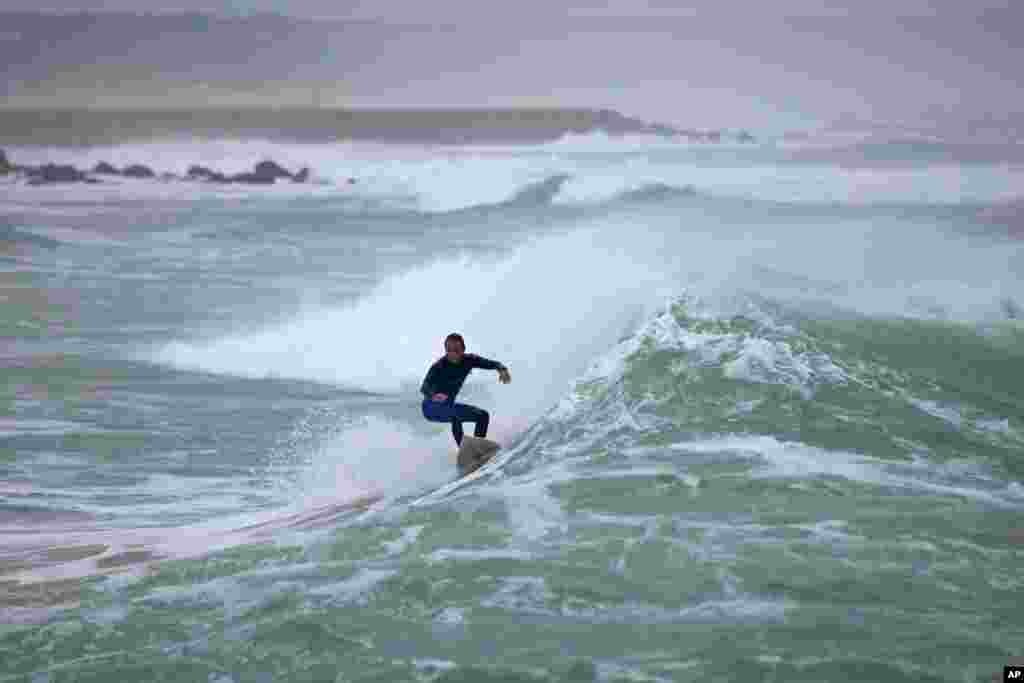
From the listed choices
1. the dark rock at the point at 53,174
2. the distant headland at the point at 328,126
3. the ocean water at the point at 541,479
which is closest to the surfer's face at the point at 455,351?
the ocean water at the point at 541,479

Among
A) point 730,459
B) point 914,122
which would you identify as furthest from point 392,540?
point 914,122

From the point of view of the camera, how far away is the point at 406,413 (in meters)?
14.9

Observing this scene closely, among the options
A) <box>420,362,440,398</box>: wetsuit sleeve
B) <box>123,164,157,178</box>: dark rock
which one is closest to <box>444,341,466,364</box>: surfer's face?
<box>420,362,440,398</box>: wetsuit sleeve

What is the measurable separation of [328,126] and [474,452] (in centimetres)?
6582

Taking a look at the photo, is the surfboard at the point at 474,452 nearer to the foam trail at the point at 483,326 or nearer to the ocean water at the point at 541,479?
the ocean water at the point at 541,479

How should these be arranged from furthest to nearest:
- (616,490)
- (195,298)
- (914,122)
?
1. (914,122)
2. (195,298)
3. (616,490)

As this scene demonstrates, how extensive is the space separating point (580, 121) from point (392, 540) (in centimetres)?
6316

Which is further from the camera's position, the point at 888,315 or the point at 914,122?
the point at 914,122

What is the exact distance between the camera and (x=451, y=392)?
10945mm

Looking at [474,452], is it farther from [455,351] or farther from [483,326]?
[483,326]

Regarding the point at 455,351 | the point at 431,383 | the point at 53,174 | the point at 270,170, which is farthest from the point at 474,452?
the point at 270,170

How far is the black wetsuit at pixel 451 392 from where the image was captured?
35.7 feet

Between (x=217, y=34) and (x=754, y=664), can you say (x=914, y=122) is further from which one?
(x=754, y=664)

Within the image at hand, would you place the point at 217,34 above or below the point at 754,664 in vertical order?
above
